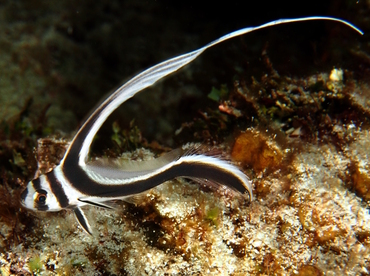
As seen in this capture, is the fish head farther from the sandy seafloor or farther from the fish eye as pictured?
the sandy seafloor

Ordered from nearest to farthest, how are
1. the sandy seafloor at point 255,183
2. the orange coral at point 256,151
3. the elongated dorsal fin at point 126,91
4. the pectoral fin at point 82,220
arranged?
A: the elongated dorsal fin at point 126,91 → the pectoral fin at point 82,220 → the sandy seafloor at point 255,183 → the orange coral at point 256,151

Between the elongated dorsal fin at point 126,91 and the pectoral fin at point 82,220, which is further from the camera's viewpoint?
the pectoral fin at point 82,220

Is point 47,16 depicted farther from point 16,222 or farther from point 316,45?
point 316,45

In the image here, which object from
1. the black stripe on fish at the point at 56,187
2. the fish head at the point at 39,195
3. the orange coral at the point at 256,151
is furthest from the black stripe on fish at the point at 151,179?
the orange coral at the point at 256,151

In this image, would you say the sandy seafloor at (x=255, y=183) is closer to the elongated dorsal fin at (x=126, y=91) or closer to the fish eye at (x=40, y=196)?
the fish eye at (x=40, y=196)

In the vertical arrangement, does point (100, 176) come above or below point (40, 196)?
above

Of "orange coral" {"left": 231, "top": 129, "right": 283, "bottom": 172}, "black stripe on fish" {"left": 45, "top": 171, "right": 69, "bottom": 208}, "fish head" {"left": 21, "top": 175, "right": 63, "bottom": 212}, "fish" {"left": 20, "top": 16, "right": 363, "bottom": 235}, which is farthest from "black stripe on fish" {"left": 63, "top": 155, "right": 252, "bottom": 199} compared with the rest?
"orange coral" {"left": 231, "top": 129, "right": 283, "bottom": 172}

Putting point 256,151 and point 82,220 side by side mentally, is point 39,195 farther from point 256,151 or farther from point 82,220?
point 256,151

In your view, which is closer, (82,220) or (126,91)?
(126,91)

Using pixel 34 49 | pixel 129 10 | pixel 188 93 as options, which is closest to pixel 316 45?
pixel 188 93

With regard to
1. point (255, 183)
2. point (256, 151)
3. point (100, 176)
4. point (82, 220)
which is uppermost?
point (256, 151)

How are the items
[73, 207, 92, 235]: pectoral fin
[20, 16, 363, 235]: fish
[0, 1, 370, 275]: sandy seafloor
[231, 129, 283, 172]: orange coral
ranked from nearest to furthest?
[20, 16, 363, 235]: fish
[73, 207, 92, 235]: pectoral fin
[0, 1, 370, 275]: sandy seafloor
[231, 129, 283, 172]: orange coral

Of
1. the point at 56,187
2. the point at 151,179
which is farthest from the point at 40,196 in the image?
the point at 151,179
